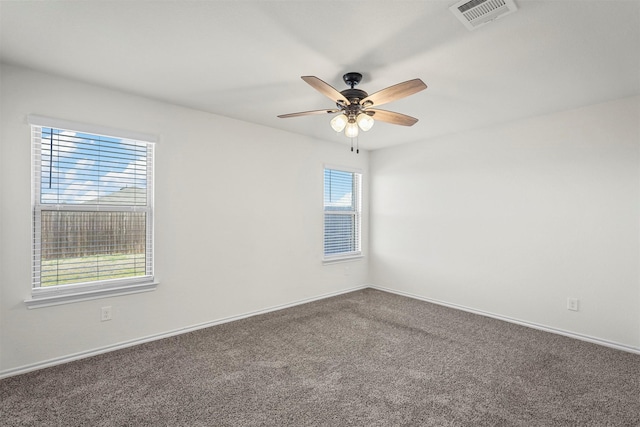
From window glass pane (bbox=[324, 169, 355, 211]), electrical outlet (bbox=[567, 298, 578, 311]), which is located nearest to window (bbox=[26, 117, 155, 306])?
window glass pane (bbox=[324, 169, 355, 211])

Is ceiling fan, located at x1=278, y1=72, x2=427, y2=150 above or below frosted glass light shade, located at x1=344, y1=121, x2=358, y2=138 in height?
above

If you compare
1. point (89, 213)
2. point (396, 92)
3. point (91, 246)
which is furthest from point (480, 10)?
point (91, 246)

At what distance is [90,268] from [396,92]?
2.95m

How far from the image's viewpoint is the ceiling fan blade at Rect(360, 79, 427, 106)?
2.04 m

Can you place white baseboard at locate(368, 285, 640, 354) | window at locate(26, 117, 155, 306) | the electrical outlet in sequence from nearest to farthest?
1. window at locate(26, 117, 155, 306)
2. white baseboard at locate(368, 285, 640, 354)
3. the electrical outlet

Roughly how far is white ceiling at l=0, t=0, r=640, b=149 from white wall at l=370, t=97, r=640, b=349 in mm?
511

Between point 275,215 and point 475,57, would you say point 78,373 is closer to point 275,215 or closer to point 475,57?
point 275,215

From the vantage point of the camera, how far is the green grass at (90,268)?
2.62 m

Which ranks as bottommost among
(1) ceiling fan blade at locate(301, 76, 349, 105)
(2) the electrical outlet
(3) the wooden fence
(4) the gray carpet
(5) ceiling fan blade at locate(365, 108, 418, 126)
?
(4) the gray carpet

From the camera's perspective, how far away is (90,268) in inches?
110

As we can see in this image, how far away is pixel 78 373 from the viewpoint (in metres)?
2.46

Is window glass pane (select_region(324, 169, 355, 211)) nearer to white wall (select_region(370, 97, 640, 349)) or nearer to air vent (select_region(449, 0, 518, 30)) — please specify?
white wall (select_region(370, 97, 640, 349))

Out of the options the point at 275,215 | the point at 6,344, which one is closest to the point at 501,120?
the point at 275,215

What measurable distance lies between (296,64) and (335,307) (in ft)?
9.96
